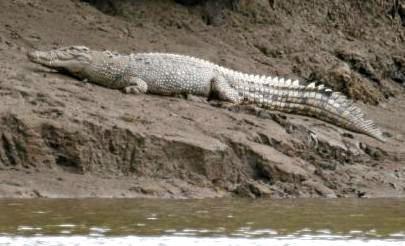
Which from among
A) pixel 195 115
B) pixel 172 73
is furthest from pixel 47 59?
pixel 195 115

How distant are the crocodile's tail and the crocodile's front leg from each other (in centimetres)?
127

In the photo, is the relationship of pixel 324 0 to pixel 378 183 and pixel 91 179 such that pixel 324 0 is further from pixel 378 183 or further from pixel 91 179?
pixel 91 179

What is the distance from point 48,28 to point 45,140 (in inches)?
170

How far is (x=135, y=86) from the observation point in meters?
16.2

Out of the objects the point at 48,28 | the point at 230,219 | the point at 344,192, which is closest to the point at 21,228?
the point at 230,219

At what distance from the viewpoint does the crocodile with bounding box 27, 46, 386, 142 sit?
53.7 ft

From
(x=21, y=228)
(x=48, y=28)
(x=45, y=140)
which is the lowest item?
(x=21, y=228)

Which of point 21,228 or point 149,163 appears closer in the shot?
point 21,228

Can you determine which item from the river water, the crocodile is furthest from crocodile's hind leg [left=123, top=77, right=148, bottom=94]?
the river water

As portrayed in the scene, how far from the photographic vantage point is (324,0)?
21094 millimetres

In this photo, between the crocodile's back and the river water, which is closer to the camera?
the river water

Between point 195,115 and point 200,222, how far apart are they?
401 cm

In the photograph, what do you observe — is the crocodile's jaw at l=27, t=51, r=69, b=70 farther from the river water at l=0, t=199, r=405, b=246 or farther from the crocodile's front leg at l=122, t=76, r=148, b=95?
the river water at l=0, t=199, r=405, b=246

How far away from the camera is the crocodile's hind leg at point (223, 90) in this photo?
16.7 meters
